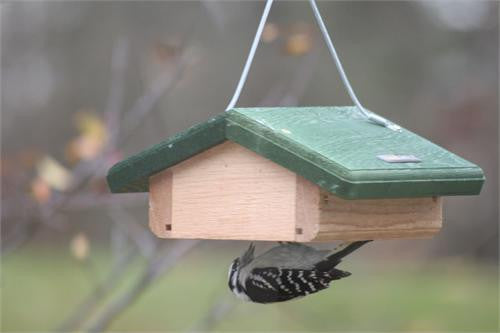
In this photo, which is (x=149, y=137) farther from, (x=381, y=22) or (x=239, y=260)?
(x=239, y=260)

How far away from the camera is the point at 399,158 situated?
316cm

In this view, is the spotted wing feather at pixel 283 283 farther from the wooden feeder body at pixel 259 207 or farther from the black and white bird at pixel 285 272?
the wooden feeder body at pixel 259 207

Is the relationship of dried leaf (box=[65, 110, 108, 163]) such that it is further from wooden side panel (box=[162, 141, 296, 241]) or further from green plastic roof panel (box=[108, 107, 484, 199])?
wooden side panel (box=[162, 141, 296, 241])

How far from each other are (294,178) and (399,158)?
0.35 meters

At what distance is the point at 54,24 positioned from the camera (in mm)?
12703

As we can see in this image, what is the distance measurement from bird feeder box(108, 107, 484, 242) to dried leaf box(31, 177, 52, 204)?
0.92 metres

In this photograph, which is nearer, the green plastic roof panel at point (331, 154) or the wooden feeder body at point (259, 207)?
the green plastic roof panel at point (331, 154)

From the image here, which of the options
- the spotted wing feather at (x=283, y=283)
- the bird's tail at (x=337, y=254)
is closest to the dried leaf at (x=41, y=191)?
the spotted wing feather at (x=283, y=283)

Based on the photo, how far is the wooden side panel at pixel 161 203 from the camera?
11.4 ft

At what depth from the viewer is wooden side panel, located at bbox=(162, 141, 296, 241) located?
314 cm

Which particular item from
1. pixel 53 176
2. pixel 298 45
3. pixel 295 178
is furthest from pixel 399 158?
pixel 53 176

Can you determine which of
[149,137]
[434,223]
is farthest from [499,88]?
[434,223]

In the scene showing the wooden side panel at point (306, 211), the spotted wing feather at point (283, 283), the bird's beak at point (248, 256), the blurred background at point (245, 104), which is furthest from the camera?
the blurred background at point (245, 104)

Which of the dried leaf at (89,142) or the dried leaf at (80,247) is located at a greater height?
the dried leaf at (89,142)
